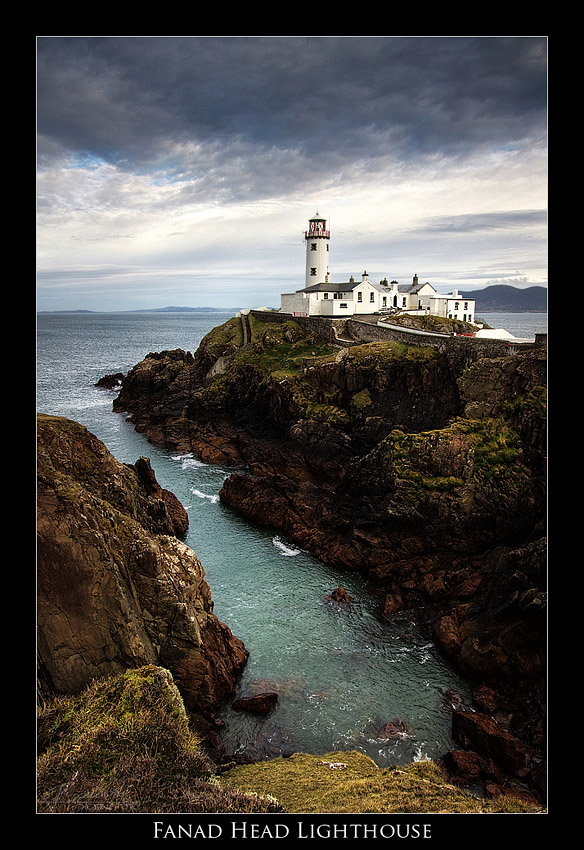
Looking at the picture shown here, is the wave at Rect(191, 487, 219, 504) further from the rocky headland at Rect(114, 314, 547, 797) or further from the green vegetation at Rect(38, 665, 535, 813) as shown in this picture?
the green vegetation at Rect(38, 665, 535, 813)

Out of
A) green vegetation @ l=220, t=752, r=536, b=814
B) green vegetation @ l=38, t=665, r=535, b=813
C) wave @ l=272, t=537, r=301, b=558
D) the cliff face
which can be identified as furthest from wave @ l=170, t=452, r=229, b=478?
green vegetation @ l=38, t=665, r=535, b=813

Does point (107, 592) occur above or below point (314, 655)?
above

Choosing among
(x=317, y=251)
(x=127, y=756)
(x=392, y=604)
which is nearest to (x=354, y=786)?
(x=127, y=756)

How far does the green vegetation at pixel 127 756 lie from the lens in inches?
330

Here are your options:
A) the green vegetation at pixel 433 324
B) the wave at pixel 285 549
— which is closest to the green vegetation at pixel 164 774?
the wave at pixel 285 549

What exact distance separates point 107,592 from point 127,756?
3.72 metres

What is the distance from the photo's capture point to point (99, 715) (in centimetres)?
1095

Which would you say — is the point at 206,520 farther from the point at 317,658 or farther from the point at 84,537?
the point at 84,537

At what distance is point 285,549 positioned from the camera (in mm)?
25188

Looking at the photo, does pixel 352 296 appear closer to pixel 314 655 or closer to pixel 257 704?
pixel 314 655

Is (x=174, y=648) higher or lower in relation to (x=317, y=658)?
higher

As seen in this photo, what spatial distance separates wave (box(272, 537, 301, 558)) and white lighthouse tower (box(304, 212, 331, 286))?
35174 millimetres

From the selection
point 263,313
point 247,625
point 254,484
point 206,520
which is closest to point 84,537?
point 247,625
